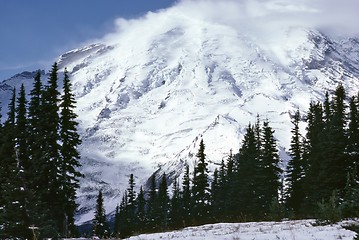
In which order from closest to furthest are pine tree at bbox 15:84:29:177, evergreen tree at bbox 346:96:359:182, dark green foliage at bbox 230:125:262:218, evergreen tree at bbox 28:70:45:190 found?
evergreen tree at bbox 28:70:45:190 < pine tree at bbox 15:84:29:177 < evergreen tree at bbox 346:96:359:182 < dark green foliage at bbox 230:125:262:218

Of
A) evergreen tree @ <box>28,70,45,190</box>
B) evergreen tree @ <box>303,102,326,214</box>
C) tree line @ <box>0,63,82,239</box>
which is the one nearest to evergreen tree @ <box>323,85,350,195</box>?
evergreen tree @ <box>303,102,326,214</box>

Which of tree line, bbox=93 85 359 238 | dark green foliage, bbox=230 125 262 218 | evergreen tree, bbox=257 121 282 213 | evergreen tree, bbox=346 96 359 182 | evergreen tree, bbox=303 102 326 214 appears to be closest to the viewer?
evergreen tree, bbox=346 96 359 182

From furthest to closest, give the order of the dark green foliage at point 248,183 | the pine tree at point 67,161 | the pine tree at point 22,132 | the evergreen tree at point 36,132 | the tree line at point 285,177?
the dark green foliage at point 248,183
the tree line at point 285,177
the pine tree at point 67,161
the pine tree at point 22,132
the evergreen tree at point 36,132

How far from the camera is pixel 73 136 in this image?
124 ft

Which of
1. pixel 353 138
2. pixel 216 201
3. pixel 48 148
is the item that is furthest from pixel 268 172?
pixel 48 148

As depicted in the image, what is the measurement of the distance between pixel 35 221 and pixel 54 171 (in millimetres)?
18970

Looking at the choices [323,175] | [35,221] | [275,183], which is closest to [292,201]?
[275,183]

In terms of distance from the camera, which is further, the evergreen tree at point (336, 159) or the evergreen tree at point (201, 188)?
the evergreen tree at point (201, 188)

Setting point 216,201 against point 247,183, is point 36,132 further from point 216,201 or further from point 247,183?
point 216,201

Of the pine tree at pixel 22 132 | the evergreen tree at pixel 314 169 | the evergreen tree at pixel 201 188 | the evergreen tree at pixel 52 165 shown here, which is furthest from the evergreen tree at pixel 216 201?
the pine tree at pixel 22 132

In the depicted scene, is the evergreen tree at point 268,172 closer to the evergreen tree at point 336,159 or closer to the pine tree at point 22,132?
the evergreen tree at point 336,159

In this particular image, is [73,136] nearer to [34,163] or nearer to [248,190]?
[34,163]

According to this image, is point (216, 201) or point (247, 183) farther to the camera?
point (216, 201)

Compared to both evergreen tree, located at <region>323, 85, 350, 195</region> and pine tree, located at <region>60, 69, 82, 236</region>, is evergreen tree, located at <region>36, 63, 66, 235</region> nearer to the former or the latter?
pine tree, located at <region>60, 69, 82, 236</region>
